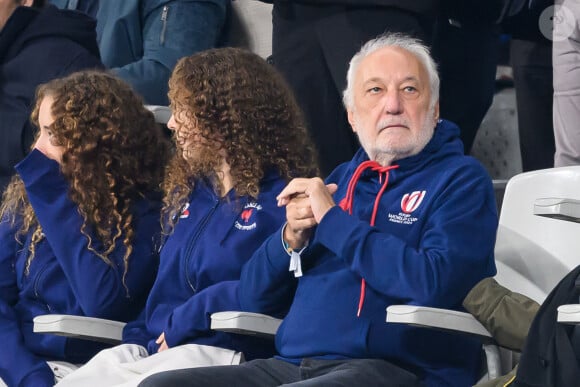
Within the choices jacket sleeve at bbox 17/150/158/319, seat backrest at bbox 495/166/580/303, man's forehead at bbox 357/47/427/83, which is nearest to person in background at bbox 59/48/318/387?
jacket sleeve at bbox 17/150/158/319

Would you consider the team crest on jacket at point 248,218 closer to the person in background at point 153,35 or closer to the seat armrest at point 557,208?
the seat armrest at point 557,208

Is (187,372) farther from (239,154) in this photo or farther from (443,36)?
(443,36)

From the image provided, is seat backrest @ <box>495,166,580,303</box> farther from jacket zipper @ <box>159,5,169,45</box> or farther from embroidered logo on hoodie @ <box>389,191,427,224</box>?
jacket zipper @ <box>159,5,169,45</box>

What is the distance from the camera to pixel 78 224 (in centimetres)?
380

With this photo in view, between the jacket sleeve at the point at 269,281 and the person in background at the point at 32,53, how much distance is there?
147 cm

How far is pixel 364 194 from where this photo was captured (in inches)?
132

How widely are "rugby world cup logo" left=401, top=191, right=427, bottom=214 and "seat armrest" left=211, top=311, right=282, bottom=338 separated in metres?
0.48

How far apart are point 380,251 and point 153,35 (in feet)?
7.55

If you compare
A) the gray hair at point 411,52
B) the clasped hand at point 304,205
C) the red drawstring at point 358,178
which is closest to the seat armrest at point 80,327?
the clasped hand at point 304,205

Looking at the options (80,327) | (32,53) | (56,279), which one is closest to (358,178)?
(80,327)

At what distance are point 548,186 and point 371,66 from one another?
1.89ft

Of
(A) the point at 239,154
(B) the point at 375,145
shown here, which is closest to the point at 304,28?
(A) the point at 239,154

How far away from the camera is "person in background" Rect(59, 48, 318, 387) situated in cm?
349

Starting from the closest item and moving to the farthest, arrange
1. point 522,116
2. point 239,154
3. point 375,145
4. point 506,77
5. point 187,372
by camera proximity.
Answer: point 187,372 → point 375,145 → point 239,154 → point 522,116 → point 506,77
